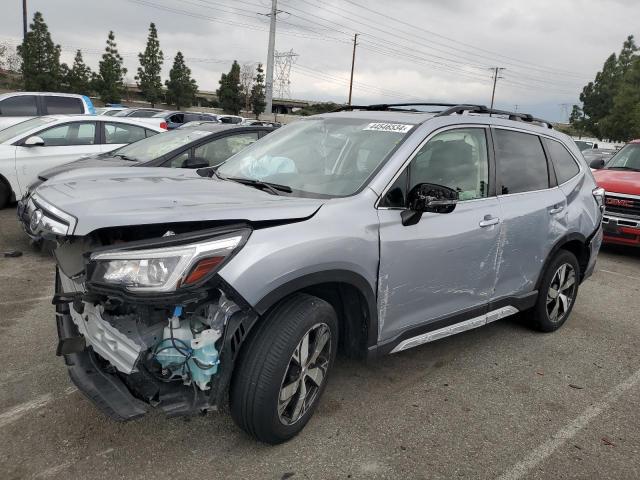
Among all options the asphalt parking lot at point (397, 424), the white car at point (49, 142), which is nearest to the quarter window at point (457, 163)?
the asphalt parking lot at point (397, 424)

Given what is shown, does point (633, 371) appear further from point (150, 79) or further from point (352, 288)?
point (150, 79)

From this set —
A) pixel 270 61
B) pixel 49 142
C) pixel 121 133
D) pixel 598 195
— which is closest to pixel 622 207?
pixel 598 195

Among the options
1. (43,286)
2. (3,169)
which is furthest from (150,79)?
(43,286)

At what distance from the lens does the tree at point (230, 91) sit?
6694 cm

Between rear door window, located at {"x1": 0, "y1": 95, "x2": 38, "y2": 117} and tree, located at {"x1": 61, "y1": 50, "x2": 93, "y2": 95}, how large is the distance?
40.4 meters

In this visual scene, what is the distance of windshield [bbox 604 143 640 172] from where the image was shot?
867cm

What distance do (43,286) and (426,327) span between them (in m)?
3.83

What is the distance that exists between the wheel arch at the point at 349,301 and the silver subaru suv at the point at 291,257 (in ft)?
0.04

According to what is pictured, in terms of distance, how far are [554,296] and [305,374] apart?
9.16 ft

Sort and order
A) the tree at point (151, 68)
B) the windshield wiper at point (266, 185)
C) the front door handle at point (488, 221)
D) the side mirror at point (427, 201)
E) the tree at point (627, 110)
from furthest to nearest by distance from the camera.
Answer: the tree at point (151, 68) < the tree at point (627, 110) < the front door handle at point (488, 221) < the windshield wiper at point (266, 185) < the side mirror at point (427, 201)

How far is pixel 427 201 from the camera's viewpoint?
9.73ft

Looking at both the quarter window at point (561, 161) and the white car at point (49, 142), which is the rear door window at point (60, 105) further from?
the quarter window at point (561, 161)

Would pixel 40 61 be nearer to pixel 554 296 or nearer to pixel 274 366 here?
pixel 554 296

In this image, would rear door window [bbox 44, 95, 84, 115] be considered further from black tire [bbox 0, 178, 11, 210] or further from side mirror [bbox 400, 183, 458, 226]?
side mirror [bbox 400, 183, 458, 226]
